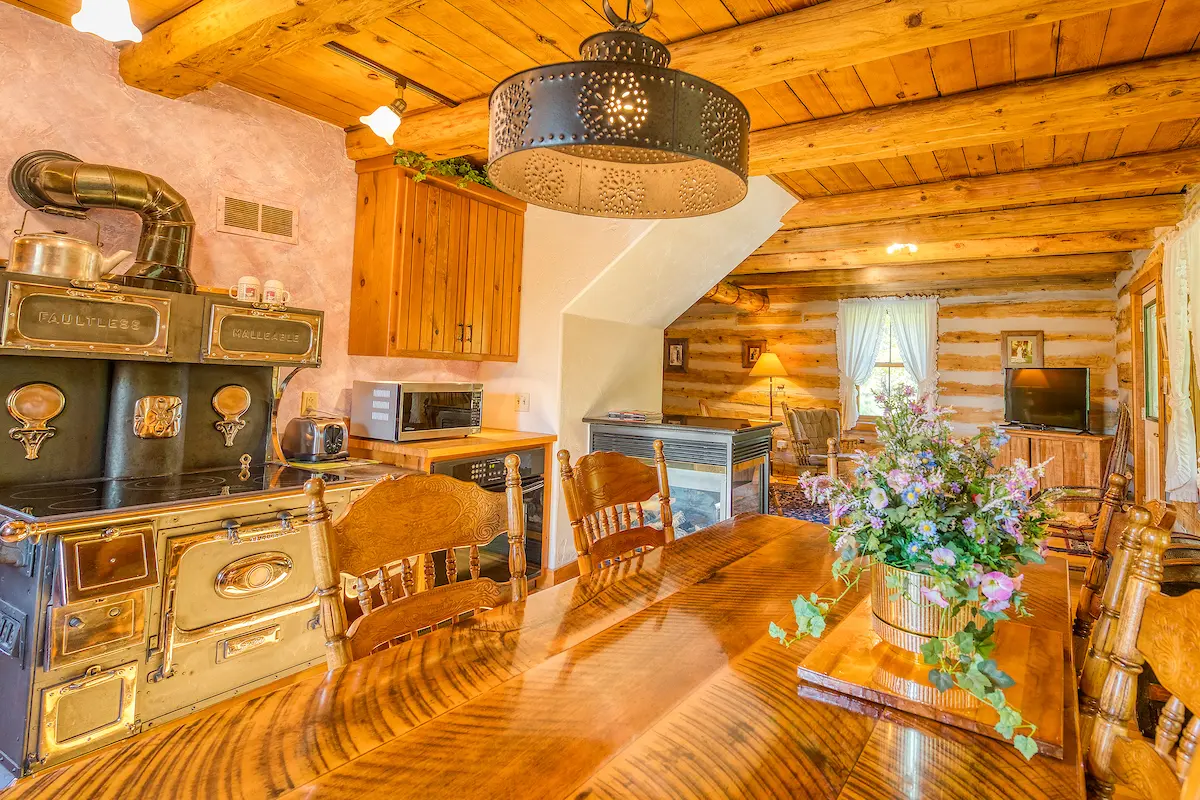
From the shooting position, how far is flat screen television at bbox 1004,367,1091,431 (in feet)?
19.1

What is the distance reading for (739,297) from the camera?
24.0 ft

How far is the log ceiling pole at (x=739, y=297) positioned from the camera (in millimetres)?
6855

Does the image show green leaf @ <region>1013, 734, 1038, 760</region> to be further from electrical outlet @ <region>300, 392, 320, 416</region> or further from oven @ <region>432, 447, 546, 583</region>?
electrical outlet @ <region>300, 392, 320, 416</region>

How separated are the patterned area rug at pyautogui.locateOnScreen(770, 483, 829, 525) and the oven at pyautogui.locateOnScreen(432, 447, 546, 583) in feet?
7.38

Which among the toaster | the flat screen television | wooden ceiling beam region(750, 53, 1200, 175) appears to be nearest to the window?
the flat screen television

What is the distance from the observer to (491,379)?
12.9 ft

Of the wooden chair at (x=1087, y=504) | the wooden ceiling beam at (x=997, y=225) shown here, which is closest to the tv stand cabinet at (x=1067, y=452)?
the wooden chair at (x=1087, y=504)

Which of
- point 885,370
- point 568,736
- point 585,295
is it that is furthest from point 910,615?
point 885,370

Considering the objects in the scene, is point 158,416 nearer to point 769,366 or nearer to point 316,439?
point 316,439

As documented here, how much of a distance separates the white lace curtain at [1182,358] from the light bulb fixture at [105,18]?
15.0ft

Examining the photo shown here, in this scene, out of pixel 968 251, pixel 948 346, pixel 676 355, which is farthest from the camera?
pixel 676 355

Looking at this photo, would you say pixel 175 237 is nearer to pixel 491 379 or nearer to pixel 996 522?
pixel 491 379

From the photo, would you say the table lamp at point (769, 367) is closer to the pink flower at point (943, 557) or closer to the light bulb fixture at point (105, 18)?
the light bulb fixture at point (105, 18)

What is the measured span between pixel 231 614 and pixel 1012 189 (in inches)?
179
